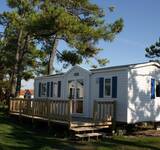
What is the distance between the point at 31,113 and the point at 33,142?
6.35 m

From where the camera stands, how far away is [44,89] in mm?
24438

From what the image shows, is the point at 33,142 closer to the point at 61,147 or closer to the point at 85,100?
the point at 61,147

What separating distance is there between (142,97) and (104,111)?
193 centimetres

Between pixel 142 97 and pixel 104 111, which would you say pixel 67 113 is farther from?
pixel 142 97

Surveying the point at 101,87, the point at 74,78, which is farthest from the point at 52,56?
the point at 101,87

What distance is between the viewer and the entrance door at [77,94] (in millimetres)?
20234

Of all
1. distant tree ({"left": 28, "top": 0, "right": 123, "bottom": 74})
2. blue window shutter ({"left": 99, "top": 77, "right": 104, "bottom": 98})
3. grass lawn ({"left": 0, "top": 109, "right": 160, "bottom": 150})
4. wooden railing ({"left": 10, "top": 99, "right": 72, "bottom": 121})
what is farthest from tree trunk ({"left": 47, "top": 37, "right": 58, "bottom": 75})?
grass lawn ({"left": 0, "top": 109, "right": 160, "bottom": 150})

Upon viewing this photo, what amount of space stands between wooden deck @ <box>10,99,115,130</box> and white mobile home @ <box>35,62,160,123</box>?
249 mm

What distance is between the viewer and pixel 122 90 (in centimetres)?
1720

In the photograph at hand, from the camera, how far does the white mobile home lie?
17078mm

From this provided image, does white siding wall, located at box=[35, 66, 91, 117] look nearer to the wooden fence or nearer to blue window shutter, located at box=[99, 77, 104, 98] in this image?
blue window shutter, located at box=[99, 77, 104, 98]

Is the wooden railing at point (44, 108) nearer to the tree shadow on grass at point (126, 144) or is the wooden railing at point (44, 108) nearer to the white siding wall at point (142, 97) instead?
the tree shadow on grass at point (126, 144)

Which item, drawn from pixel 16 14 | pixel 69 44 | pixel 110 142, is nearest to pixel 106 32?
pixel 69 44

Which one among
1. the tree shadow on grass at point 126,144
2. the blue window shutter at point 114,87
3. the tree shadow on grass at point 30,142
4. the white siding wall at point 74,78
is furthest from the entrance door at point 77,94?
the tree shadow on grass at point 126,144
